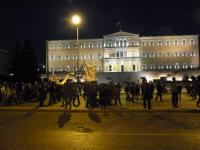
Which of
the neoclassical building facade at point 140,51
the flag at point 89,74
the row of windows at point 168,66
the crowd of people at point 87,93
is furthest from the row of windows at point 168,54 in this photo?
the flag at point 89,74

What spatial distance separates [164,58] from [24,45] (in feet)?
162

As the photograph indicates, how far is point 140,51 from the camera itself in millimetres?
116000

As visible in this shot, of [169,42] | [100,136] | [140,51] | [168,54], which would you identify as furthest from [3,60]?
[100,136]

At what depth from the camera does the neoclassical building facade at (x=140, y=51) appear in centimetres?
11250

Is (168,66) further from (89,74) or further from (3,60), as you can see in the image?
(89,74)

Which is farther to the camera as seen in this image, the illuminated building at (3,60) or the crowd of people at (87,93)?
the illuminated building at (3,60)

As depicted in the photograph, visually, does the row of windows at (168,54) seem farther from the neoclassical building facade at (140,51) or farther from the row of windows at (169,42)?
the row of windows at (169,42)

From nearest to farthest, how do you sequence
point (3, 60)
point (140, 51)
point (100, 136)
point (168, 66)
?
1. point (100, 136)
2. point (168, 66)
3. point (140, 51)
4. point (3, 60)

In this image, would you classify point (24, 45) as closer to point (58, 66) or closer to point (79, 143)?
point (58, 66)

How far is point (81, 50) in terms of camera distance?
385 feet

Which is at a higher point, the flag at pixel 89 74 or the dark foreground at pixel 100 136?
the flag at pixel 89 74

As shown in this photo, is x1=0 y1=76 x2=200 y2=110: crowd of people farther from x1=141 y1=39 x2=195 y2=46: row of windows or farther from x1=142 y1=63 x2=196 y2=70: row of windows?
x1=141 y1=39 x2=195 y2=46: row of windows

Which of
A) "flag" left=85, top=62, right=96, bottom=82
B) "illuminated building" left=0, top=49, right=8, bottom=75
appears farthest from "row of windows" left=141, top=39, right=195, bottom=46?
"flag" left=85, top=62, right=96, bottom=82

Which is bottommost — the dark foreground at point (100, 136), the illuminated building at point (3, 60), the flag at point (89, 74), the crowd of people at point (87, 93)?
the dark foreground at point (100, 136)
